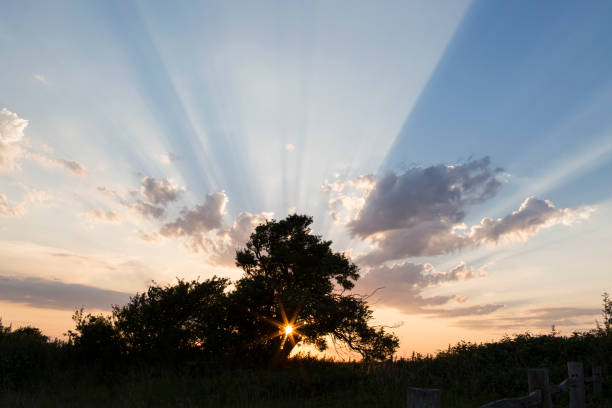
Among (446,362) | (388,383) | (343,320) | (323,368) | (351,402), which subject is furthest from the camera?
(343,320)

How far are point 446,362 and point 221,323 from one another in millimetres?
12474

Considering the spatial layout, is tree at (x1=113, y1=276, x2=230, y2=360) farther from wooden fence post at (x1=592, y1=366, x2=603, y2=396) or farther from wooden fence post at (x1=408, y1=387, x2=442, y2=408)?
wooden fence post at (x1=408, y1=387, x2=442, y2=408)

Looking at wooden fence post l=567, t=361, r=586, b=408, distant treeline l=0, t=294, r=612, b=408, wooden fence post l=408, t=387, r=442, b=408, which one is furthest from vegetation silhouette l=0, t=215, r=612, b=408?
wooden fence post l=408, t=387, r=442, b=408

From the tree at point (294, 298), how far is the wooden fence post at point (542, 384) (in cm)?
1482

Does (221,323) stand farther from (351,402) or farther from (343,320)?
(351,402)

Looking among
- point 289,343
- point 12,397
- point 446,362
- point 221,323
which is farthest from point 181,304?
point 446,362

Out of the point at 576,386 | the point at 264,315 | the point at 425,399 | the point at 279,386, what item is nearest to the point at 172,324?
the point at 264,315

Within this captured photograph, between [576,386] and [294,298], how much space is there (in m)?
13.9

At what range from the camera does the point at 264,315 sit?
2406cm

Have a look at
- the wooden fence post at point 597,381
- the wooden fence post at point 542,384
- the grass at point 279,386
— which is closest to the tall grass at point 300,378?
the grass at point 279,386

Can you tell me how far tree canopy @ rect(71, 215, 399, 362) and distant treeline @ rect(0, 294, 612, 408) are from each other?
0.55 metres

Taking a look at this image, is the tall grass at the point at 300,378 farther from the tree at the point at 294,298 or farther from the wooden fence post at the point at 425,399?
the wooden fence post at the point at 425,399

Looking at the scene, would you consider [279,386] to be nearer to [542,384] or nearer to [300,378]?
[300,378]

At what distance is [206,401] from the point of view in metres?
15.9
